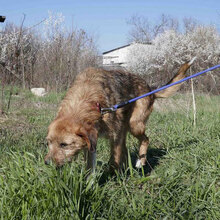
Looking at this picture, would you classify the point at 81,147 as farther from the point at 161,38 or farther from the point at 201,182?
the point at 161,38

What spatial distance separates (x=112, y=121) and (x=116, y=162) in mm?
598

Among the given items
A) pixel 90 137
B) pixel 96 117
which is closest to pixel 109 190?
pixel 90 137

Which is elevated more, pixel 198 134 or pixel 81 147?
pixel 81 147

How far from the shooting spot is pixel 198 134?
18.1ft

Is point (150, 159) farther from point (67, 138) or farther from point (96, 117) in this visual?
point (67, 138)

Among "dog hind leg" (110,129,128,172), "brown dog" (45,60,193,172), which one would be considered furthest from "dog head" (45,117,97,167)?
"dog hind leg" (110,129,128,172)

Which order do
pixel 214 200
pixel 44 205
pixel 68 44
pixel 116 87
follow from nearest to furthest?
1. pixel 44 205
2. pixel 214 200
3. pixel 116 87
4. pixel 68 44

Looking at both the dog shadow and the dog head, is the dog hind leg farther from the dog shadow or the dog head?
the dog head

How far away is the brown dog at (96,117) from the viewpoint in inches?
133

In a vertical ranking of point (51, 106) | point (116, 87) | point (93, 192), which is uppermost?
point (116, 87)

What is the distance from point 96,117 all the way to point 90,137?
1.38ft

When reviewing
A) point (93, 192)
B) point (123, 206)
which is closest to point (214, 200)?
point (123, 206)

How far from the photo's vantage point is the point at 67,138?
337 centimetres

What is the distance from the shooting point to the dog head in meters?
3.35
